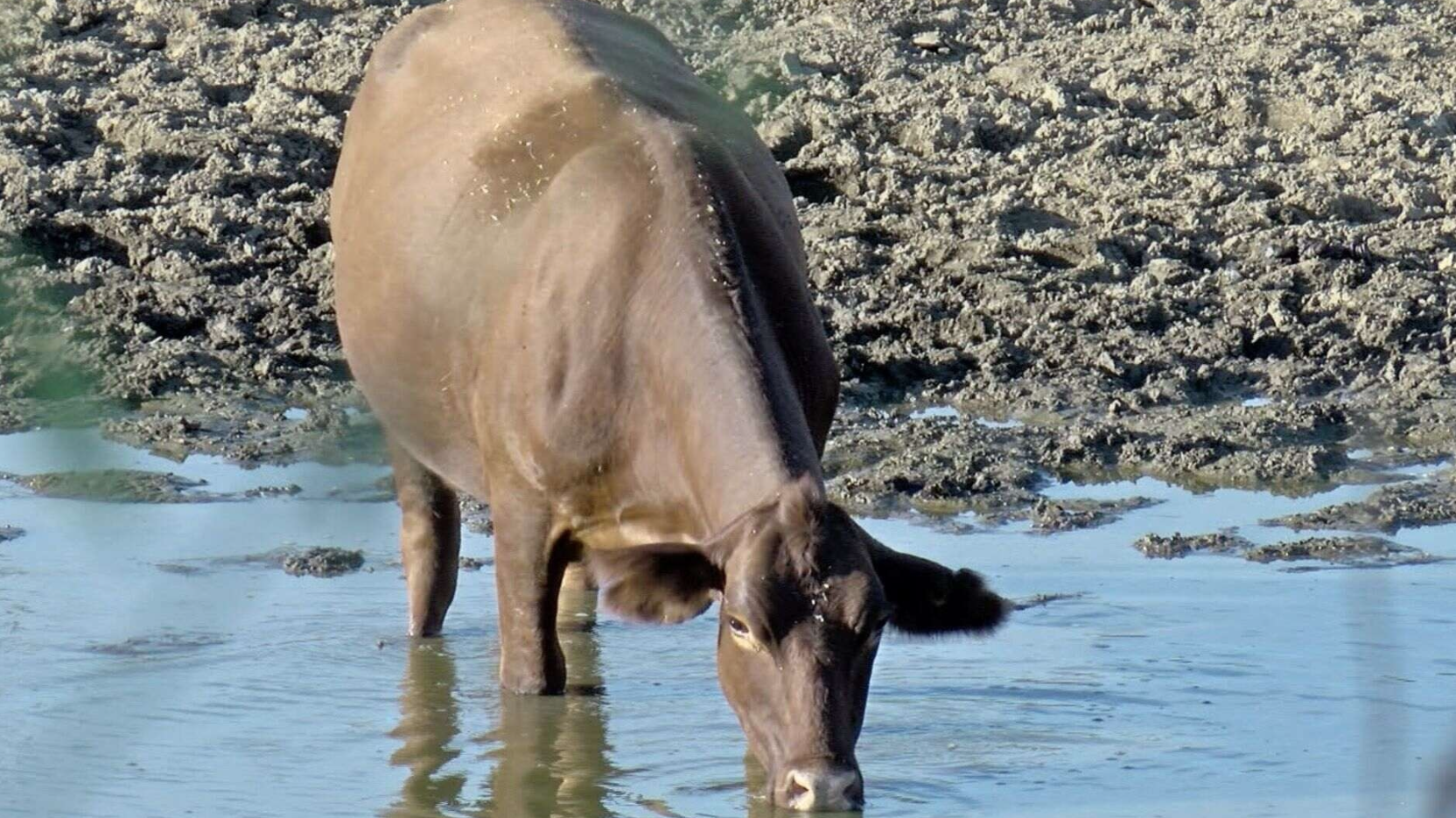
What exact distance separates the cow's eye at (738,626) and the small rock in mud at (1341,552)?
143 inches

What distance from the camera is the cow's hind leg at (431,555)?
657 cm

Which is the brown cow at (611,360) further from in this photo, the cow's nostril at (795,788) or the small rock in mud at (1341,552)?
the small rock in mud at (1341,552)

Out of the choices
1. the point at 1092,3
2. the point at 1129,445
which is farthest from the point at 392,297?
the point at 1092,3

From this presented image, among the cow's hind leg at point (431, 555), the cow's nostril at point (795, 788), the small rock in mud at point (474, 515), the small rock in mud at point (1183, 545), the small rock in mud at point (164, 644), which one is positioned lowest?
the small rock in mud at point (474, 515)

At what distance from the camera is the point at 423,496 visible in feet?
21.6

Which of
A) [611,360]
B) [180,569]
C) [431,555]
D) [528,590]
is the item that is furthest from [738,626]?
[180,569]

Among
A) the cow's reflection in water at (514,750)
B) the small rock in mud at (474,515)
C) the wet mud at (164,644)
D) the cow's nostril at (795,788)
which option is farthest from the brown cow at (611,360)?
the wet mud at (164,644)

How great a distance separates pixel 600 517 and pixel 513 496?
0.25m

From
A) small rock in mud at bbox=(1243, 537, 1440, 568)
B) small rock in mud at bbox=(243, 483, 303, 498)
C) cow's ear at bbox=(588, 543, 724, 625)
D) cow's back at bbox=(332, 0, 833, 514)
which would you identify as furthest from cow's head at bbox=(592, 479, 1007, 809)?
small rock in mud at bbox=(1243, 537, 1440, 568)

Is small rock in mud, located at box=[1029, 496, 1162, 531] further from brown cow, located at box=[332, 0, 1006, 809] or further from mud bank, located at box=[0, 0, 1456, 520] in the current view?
brown cow, located at box=[332, 0, 1006, 809]

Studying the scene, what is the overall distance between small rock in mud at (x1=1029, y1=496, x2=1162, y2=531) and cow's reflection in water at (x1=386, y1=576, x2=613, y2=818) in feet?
6.89

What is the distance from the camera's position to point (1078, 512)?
322 inches

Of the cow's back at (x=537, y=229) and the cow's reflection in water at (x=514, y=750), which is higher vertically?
the cow's back at (x=537, y=229)

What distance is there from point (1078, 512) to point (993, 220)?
2.66 metres
